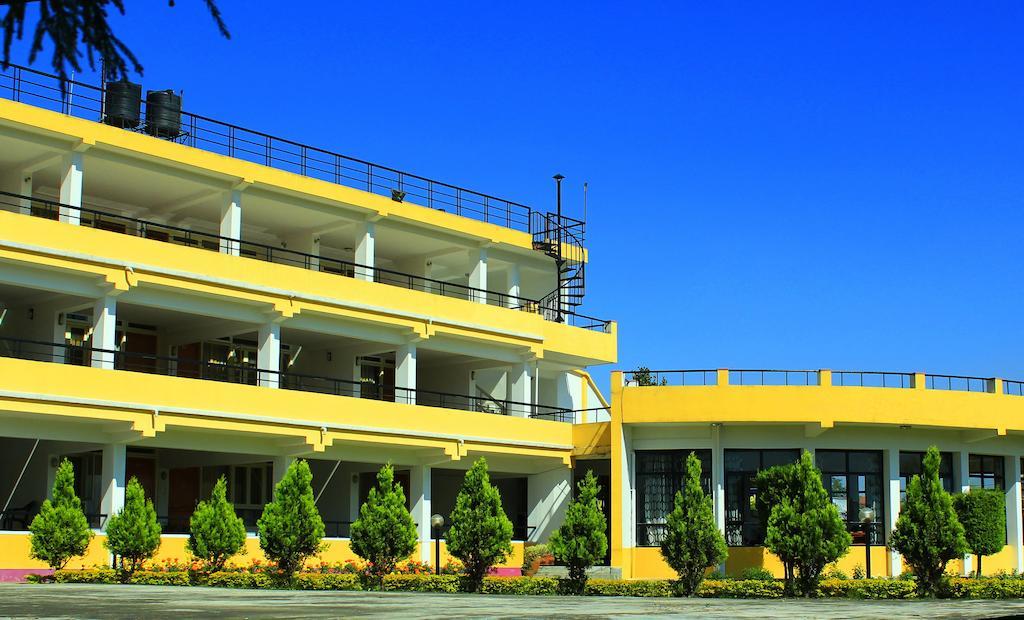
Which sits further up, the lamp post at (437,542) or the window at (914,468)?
the window at (914,468)

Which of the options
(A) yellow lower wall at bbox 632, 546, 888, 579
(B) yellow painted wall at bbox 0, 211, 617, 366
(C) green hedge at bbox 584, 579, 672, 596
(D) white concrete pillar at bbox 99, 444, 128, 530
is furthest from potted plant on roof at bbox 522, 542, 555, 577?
(D) white concrete pillar at bbox 99, 444, 128, 530

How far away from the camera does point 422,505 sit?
39.2m

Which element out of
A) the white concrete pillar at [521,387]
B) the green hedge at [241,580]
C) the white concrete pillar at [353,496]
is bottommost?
the green hedge at [241,580]

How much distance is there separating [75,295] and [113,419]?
12.0ft

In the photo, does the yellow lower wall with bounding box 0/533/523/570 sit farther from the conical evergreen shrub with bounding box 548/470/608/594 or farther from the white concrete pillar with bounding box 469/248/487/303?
the white concrete pillar with bounding box 469/248/487/303

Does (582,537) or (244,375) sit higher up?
(244,375)

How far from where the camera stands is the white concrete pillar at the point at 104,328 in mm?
32531

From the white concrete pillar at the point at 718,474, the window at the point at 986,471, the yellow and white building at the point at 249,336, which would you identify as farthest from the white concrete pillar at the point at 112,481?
the window at the point at 986,471

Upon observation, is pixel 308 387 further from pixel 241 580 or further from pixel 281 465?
pixel 241 580

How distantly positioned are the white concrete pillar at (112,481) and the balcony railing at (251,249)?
5.78 m

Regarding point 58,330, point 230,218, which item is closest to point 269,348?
point 230,218

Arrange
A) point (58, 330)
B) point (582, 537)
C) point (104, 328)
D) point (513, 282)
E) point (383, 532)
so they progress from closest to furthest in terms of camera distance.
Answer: point (383, 532), point (582, 537), point (104, 328), point (58, 330), point (513, 282)

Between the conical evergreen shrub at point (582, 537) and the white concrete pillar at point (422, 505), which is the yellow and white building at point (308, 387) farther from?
the conical evergreen shrub at point (582, 537)

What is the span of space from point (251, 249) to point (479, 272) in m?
7.65
